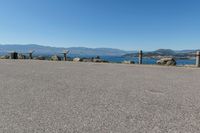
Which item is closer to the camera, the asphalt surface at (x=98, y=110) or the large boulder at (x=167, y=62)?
the asphalt surface at (x=98, y=110)

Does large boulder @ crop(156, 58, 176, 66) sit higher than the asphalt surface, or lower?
higher

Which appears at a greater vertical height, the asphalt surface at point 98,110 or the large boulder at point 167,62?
the large boulder at point 167,62

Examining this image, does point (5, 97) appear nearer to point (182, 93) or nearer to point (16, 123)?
point (16, 123)

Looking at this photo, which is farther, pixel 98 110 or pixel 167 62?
pixel 167 62

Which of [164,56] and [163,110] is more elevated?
[164,56]

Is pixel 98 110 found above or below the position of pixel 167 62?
below

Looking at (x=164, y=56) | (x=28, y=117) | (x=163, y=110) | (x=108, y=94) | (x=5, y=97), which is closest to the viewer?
(x=28, y=117)

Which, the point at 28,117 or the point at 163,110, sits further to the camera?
the point at 163,110

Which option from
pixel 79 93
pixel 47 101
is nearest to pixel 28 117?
pixel 47 101

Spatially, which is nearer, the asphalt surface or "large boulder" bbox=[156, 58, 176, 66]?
the asphalt surface

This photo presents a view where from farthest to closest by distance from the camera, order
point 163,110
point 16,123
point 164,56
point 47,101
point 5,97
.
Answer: point 164,56 → point 5,97 → point 47,101 → point 163,110 → point 16,123

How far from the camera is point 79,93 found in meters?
5.44

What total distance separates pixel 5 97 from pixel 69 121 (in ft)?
7.30

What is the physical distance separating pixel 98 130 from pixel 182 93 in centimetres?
330
